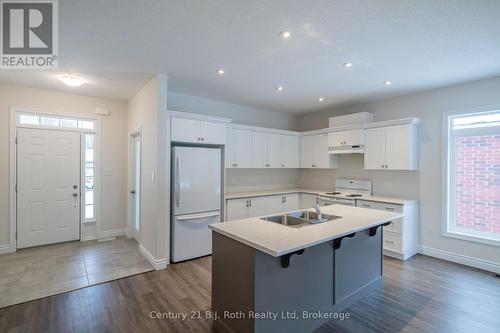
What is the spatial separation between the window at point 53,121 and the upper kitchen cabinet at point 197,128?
7.11 ft

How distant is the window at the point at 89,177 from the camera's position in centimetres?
471

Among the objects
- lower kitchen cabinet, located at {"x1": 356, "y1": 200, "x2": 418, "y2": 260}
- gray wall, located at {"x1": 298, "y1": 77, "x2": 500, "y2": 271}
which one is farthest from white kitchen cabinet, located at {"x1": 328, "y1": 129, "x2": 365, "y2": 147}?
lower kitchen cabinet, located at {"x1": 356, "y1": 200, "x2": 418, "y2": 260}

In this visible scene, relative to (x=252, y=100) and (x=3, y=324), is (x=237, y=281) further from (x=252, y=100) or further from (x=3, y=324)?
(x=252, y=100)

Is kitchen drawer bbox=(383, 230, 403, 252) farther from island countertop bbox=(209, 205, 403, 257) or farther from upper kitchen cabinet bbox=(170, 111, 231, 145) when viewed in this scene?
upper kitchen cabinet bbox=(170, 111, 231, 145)

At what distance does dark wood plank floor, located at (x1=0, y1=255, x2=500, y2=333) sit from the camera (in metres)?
2.27

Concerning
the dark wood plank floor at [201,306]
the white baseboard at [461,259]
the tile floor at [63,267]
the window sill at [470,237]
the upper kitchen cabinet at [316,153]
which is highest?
the upper kitchen cabinet at [316,153]

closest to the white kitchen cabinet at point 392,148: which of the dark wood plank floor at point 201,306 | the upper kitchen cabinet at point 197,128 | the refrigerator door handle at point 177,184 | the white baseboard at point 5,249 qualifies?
the dark wood plank floor at point 201,306

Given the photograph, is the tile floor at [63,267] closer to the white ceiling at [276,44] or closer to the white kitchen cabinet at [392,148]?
the white ceiling at [276,44]

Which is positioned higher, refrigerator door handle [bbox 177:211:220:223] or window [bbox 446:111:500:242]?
window [bbox 446:111:500:242]

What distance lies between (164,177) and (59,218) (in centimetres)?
252

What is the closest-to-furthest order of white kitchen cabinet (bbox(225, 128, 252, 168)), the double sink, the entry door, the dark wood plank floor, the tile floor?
the dark wood plank floor, the double sink, the tile floor, the entry door, white kitchen cabinet (bbox(225, 128, 252, 168))

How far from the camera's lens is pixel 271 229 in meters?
2.16

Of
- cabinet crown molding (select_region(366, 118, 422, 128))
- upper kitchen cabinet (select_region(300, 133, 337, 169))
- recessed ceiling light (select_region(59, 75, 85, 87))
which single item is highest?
recessed ceiling light (select_region(59, 75, 85, 87))

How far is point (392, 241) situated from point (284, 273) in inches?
110
